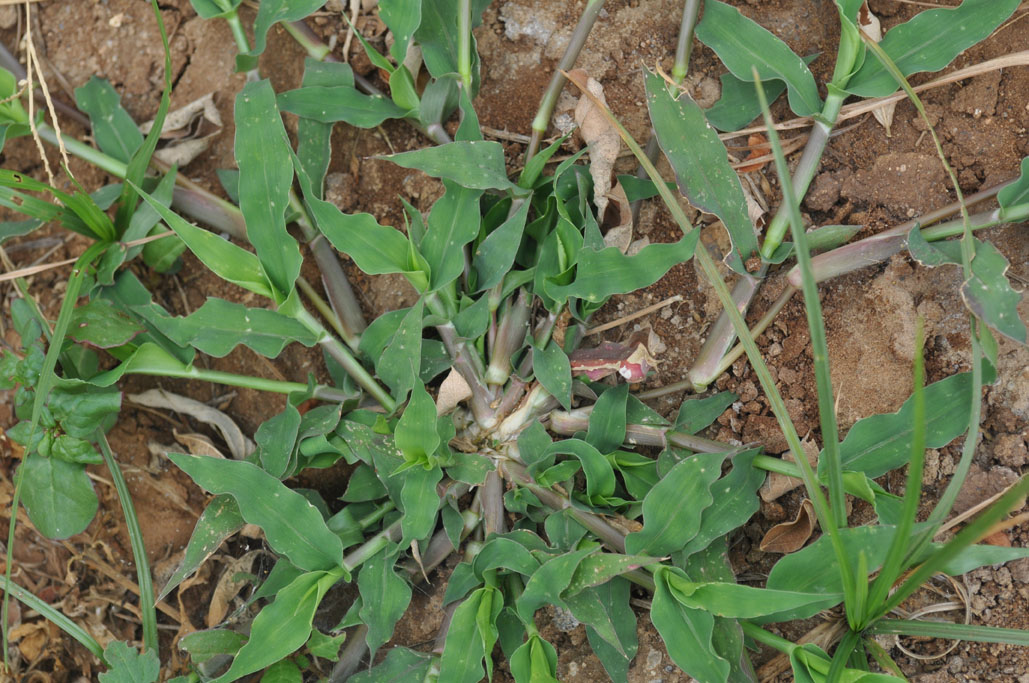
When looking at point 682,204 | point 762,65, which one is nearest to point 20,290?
point 682,204

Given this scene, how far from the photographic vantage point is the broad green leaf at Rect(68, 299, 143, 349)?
5.93 ft

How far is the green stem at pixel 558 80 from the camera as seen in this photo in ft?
5.82

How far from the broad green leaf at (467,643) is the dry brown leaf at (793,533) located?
24.4 inches

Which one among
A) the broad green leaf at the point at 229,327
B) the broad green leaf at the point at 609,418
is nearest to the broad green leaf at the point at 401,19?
the broad green leaf at the point at 229,327

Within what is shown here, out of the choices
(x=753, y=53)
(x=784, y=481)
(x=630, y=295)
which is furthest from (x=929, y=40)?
(x=784, y=481)

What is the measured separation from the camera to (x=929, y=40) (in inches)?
65.3

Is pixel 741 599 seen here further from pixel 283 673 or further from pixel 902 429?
pixel 283 673

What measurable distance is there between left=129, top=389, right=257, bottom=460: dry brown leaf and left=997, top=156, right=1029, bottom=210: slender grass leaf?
69.4 inches

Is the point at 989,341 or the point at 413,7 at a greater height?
the point at 413,7

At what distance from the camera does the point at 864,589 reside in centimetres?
134

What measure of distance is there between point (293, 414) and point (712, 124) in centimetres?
114

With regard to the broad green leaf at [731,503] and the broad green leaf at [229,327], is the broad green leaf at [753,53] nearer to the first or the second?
the broad green leaf at [731,503]

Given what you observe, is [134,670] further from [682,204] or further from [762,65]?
[762,65]

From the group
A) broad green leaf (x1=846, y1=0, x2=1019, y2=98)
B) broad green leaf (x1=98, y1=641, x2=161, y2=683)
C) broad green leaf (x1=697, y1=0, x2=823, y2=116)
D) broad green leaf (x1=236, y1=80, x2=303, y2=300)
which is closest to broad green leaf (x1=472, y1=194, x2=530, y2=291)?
broad green leaf (x1=236, y1=80, x2=303, y2=300)
